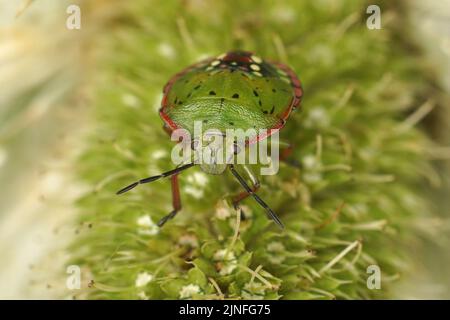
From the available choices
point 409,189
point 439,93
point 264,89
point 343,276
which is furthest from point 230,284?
point 439,93

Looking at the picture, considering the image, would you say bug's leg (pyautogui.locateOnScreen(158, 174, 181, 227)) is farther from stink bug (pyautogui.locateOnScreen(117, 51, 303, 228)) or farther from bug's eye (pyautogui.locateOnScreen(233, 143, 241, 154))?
bug's eye (pyautogui.locateOnScreen(233, 143, 241, 154))

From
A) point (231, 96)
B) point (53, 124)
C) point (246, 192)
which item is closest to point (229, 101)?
point (231, 96)

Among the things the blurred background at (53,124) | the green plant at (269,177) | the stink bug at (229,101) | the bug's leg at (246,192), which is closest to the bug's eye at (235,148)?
the stink bug at (229,101)

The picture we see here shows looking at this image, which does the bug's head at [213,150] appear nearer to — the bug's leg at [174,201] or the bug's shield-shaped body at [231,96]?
the bug's shield-shaped body at [231,96]

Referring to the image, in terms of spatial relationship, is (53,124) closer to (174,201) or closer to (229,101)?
(174,201)

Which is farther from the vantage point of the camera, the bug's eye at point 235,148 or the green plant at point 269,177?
the green plant at point 269,177

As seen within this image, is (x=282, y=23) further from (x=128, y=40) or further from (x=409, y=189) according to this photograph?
(x=409, y=189)

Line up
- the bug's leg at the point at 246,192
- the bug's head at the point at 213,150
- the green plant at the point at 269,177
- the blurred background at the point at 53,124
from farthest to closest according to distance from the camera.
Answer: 1. the blurred background at the point at 53,124
2. the green plant at the point at 269,177
3. the bug's leg at the point at 246,192
4. the bug's head at the point at 213,150
